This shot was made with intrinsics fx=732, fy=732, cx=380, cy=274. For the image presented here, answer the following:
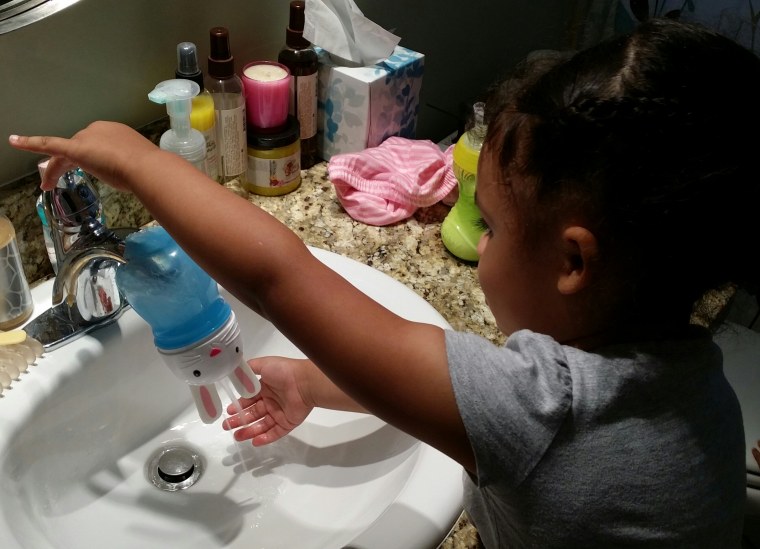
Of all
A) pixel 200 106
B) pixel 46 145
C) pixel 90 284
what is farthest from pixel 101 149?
pixel 200 106

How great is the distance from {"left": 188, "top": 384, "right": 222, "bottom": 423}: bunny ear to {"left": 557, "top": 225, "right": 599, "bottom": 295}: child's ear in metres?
0.34

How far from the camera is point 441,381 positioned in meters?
0.49

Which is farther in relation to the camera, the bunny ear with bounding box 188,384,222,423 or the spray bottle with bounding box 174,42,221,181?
the spray bottle with bounding box 174,42,221,181

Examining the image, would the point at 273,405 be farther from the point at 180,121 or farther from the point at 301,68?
the point at 301,68

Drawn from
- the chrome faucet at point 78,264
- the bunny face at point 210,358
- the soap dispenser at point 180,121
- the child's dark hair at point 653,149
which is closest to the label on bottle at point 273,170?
the soap dispenser at point 180,121

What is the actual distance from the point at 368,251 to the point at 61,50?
0.40 meters

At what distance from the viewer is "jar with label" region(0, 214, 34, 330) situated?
0.67m

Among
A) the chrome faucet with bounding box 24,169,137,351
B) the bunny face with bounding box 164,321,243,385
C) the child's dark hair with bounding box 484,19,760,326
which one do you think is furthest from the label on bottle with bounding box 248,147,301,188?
the child's dark hair with bounding box 484,19,760,326

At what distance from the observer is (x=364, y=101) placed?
3.14 feet

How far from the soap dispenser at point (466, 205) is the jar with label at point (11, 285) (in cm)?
48

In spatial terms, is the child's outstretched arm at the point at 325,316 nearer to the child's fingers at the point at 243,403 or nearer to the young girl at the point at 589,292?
the young girl at the point at 589,292

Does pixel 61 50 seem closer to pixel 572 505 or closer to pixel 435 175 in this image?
pixel 435 175

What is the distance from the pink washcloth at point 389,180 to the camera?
94cm

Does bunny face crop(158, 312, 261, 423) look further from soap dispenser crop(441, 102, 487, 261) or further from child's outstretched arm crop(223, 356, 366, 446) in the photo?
soap dispenser crop(441, 102, 487, 261)
